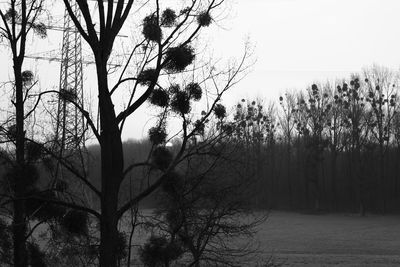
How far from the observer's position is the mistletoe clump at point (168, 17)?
951cm

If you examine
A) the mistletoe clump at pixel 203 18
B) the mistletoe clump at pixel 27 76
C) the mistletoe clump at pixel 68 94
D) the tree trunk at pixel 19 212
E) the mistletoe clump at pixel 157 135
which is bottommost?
the tree trunk at pixel 19 212

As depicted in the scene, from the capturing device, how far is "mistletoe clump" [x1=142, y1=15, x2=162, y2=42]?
9.33 metres

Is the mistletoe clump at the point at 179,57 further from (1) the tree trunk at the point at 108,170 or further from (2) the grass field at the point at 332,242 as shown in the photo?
(2) the grass field at the point at 332,242

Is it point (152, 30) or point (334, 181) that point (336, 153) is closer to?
point (334, 181)

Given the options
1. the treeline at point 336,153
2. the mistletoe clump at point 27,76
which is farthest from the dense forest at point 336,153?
the mistletoe clump at point 27,76

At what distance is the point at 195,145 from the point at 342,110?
6329 cm

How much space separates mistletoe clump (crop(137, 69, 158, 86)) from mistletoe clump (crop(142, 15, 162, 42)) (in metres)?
0.52

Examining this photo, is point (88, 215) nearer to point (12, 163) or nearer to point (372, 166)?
point (12, 163)

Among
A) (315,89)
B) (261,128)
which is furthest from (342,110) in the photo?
(261,128)

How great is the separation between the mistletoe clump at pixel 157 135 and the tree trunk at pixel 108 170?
133 centimetres

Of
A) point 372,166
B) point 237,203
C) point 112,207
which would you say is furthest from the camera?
point 372,166

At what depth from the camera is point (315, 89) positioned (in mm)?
71938

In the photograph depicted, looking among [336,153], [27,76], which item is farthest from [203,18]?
[336,153]

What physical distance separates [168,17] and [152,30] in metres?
0.39
